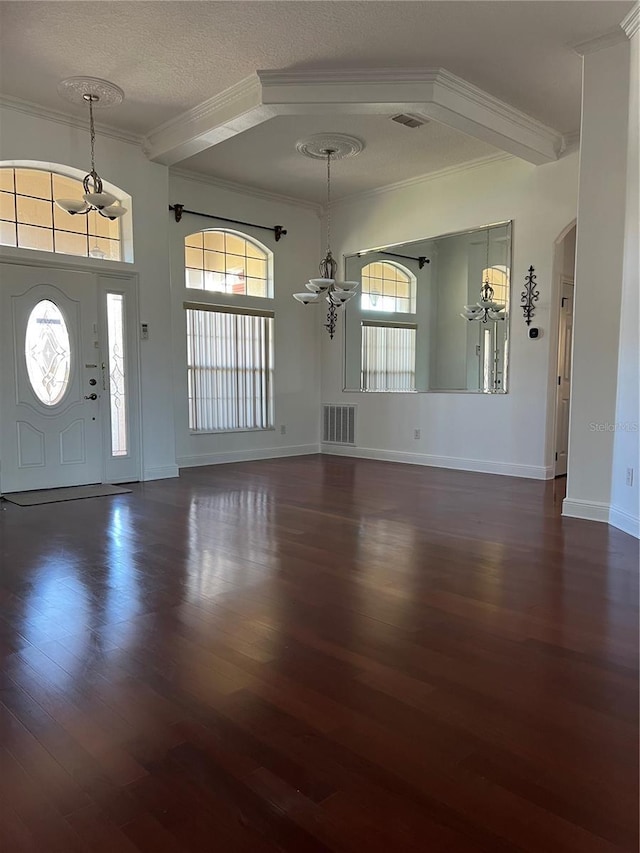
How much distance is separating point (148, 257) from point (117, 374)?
130 centimetres

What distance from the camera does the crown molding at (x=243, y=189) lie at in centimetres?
720

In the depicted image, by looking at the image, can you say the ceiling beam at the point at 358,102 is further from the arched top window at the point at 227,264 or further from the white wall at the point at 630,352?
the arched top window at the point at 227,264

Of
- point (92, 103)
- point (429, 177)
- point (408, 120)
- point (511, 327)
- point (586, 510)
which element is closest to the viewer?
point (586, 510)

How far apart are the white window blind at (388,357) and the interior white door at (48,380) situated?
3.67 meters

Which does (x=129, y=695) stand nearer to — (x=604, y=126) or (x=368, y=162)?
(x=604, y=126)

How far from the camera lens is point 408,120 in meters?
5.64

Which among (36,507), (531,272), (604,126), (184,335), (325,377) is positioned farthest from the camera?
(325,377)

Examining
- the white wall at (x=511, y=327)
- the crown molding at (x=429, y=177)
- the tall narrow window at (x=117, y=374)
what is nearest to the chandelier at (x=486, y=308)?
the white wall at (x=511, y=327)

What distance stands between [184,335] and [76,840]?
21.0 ft

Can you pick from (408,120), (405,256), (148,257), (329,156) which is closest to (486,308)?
(405,256)

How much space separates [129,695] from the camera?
2078mm

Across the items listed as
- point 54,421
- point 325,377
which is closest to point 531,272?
point 325,377

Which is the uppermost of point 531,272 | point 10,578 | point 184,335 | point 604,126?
point 604,126

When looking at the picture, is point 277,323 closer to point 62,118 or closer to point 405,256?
point 405,256
